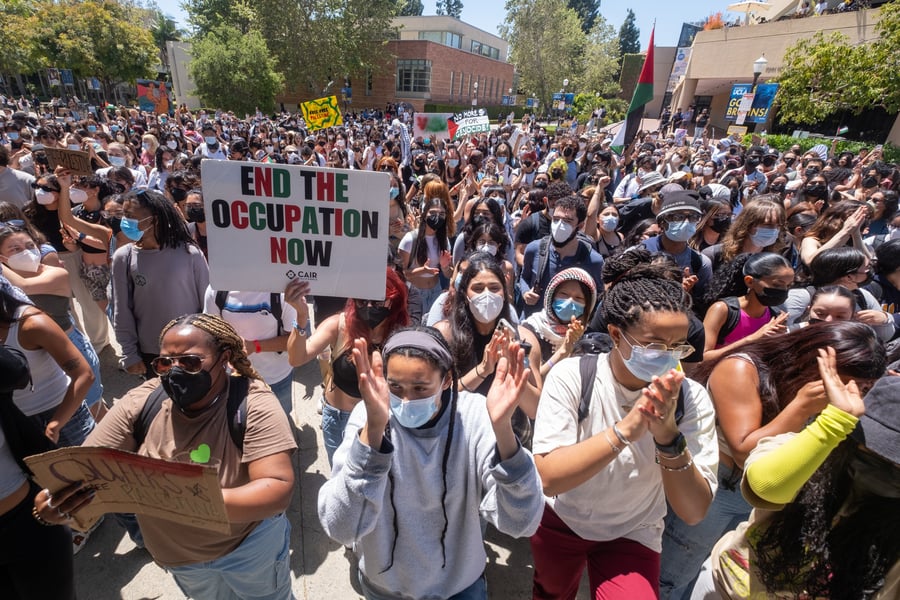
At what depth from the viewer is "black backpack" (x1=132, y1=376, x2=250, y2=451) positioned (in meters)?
1.80

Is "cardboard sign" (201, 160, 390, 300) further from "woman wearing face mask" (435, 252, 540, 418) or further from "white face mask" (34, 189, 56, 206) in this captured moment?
"white face mask" (34, 189, 56, 206)

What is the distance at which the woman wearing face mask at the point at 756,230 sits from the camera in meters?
3.96

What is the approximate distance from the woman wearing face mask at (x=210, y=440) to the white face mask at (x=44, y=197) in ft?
11.8

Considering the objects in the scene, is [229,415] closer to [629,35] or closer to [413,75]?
[413,75]

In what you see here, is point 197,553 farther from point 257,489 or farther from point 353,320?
point 353,320

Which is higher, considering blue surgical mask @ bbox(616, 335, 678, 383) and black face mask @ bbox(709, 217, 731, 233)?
black face mask @ bbox(709, 217, 731, 233)

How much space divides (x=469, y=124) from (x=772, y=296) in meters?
9.59

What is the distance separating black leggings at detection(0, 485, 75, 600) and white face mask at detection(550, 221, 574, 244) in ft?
12.2

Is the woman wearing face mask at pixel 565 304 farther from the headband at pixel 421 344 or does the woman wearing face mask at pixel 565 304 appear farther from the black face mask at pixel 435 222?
the black face mask at pixel 435 222

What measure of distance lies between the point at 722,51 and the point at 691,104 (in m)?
5.07

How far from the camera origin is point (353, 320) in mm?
2787

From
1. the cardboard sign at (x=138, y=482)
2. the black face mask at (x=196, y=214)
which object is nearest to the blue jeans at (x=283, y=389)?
the cardboard sign at (x=138, y=482)

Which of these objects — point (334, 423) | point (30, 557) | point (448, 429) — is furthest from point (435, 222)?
point (30, 557)

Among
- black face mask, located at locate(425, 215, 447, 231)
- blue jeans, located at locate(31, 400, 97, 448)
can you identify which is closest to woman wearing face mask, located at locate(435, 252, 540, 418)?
black face mask, located at locate(425, 215, 447, 231)
